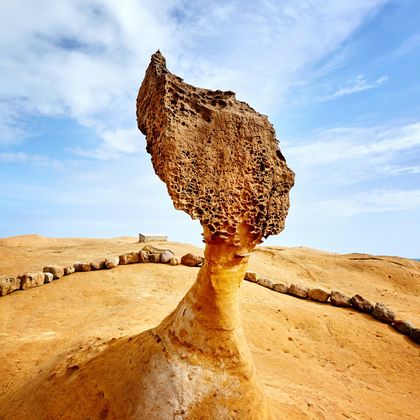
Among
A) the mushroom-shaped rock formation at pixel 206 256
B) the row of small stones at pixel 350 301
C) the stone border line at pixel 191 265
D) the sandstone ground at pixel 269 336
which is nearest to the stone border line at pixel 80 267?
the stone border line at pixel 191 265

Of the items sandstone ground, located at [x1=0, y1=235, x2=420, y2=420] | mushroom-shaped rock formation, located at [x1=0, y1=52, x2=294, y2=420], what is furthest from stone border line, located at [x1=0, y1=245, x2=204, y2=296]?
mushroom-shaped rock formation, located at [x1=0, y1=52, x2=294, y2=420]

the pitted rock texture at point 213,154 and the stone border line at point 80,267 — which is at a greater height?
the pitted rock texture at point 213,154

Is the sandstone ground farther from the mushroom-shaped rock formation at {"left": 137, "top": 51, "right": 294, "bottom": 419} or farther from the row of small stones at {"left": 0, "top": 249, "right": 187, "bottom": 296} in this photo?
the mushroom-shaped rock formation at {"left": 137, "top": 51, "right": 294, "bottom": 419}

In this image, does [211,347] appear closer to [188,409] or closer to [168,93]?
[188,409]

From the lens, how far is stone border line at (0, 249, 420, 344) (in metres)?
5.94

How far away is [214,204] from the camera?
2297 mm

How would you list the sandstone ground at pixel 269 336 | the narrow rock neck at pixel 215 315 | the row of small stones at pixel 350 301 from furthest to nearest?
the row of small stones at pixel 350 301 < the sandstone ground at pixel 269 336 < the narrow rock neck at pixel 215 315

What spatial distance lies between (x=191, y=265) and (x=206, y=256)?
4.99m

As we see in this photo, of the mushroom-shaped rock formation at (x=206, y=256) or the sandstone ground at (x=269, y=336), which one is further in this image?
the sandstone ground at (x=269, y=336)

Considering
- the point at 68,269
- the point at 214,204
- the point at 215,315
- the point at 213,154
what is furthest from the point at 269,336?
the point at 68,269

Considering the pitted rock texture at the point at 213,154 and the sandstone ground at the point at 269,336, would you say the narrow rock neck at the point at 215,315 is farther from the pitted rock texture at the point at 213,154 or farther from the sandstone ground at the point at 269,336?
the sandstone ground at the point at 269,336

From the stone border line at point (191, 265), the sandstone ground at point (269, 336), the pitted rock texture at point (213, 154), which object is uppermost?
the pitted rock texture at point (213, 154)

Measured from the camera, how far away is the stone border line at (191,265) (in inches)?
234

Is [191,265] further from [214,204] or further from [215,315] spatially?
[214,204]
